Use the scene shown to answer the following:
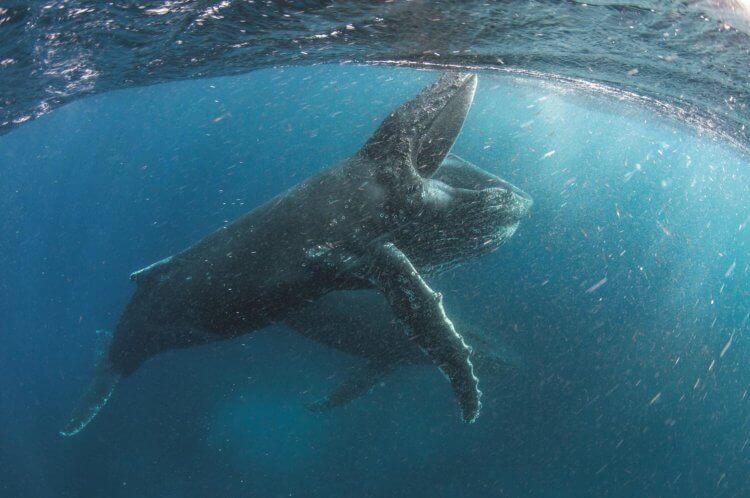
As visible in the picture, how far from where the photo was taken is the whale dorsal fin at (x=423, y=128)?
648cm

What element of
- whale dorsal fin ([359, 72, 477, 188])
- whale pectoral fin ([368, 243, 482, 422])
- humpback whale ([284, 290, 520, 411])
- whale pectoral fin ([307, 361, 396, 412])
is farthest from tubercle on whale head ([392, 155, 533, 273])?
whale pectoral fin ([307, 361, 396, 412])

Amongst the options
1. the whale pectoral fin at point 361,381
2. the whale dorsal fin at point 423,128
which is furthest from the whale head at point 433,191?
the whale pectoral fin at point 361,381

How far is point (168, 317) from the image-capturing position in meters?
8.58

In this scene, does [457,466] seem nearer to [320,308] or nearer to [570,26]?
[320,308]

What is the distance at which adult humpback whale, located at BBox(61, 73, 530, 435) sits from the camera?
19.9 ft

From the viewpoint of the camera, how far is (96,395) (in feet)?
35.2

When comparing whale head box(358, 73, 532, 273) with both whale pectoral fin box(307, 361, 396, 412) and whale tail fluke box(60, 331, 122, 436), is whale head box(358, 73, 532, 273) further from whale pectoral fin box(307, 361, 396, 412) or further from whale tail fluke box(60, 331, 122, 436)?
whale tail fluke box(60, 331, 122, 436)

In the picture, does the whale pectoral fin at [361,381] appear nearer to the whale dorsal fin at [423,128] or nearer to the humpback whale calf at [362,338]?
the humpback whale calf at [362,338]

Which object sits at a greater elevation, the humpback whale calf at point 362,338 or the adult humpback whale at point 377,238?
the adult humpback whale at point 377,238

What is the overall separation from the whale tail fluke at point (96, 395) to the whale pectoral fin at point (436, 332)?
8.62m

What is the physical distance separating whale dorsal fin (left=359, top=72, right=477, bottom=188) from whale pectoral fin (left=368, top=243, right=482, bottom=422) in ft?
5.35

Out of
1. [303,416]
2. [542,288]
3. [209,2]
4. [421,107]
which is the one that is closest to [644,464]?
[542,288]

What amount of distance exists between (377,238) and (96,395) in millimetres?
8661

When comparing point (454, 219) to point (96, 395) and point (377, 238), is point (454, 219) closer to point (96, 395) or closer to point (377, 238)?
point (377, 238)
